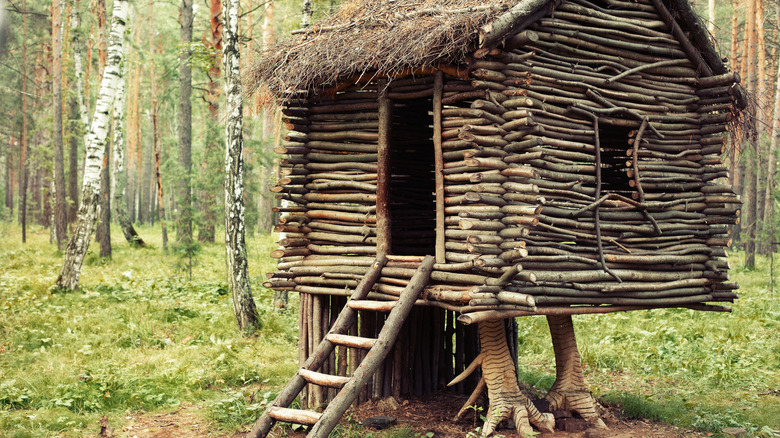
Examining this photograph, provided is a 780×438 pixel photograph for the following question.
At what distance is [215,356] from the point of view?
9.66 metres

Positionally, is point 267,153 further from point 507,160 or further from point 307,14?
point 507,160

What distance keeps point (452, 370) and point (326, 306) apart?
7.33 ft

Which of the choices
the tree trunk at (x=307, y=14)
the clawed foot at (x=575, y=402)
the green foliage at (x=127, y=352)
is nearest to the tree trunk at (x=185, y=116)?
the green foliage at (x=127, y=352)

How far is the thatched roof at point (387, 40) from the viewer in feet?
21.0

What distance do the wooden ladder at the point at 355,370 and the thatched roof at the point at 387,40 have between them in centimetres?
216

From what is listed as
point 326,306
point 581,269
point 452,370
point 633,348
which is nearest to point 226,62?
point 326,306

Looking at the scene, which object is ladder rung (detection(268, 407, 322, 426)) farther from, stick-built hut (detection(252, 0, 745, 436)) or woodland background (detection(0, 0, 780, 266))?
woodland background (detection(0, 0, 780, 266))

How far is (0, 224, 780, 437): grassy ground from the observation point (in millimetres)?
7691

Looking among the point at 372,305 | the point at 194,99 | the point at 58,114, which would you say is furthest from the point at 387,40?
→ the point at 194,99

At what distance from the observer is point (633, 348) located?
11164 mm

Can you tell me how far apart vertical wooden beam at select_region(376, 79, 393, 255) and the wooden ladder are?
0.42 metres

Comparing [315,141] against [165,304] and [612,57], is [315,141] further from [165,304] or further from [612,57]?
[165,304]

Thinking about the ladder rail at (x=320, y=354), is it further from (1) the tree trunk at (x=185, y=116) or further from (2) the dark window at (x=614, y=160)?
(1) the tree trunk at (x=185, y=116)

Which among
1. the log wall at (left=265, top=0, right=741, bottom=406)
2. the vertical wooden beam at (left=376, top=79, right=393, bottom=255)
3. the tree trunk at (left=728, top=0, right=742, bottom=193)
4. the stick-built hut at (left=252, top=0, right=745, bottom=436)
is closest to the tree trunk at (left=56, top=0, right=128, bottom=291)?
the stick-built hut at (left=252, top=0, right=745, bottom=436)
